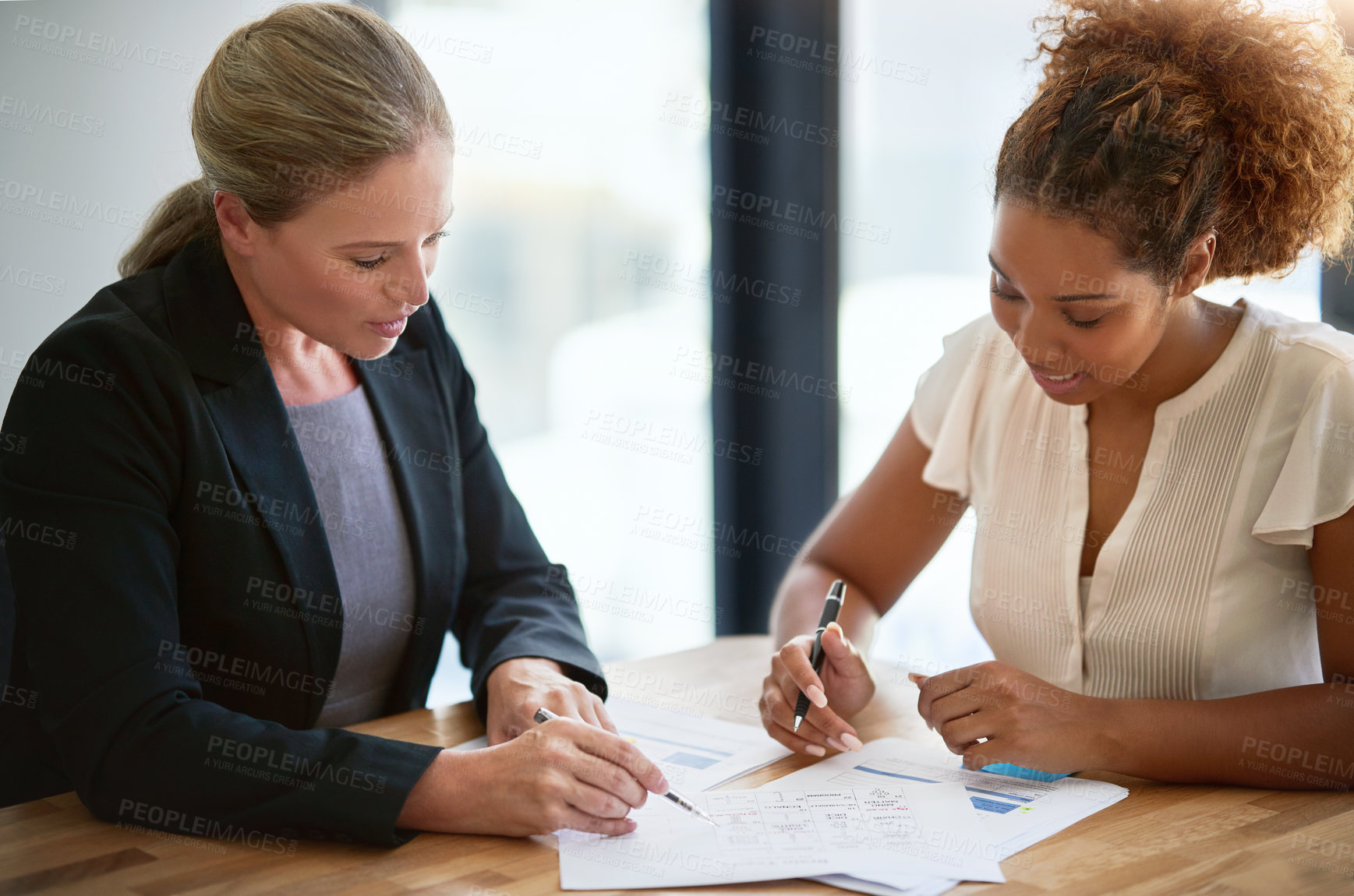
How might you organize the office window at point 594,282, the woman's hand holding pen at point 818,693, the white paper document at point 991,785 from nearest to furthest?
the white paper document at point 991,785 < the woman's hand holding pen at point 818,693 < the office window at point 594,282

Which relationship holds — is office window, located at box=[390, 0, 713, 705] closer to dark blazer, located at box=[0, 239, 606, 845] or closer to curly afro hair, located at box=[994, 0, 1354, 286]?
dark blazer, located at box=[0, 239, 606, 845]

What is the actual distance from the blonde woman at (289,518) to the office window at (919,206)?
166 cm

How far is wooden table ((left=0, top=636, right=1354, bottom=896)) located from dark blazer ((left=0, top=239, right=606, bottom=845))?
0.04 metres

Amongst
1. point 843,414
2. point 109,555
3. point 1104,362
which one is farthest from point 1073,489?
point 843,414

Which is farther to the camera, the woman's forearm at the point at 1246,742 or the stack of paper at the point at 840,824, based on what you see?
the woman's forearm at the point at 1246,742

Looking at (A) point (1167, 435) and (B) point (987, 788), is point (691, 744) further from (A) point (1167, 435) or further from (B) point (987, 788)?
(A) point (1167, 435)

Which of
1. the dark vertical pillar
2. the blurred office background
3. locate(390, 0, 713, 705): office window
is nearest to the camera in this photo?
the blurred office background

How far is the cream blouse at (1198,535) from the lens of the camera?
144cm

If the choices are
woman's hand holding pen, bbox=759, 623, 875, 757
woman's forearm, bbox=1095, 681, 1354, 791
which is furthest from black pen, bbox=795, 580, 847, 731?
woman's forearm, bbox=1095, 681, 1354, 791

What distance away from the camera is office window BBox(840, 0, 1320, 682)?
9.91 feet

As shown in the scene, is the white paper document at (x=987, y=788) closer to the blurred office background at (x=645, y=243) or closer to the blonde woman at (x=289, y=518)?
the blonde woman at (x=289, y=518)

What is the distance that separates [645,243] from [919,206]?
3.01 ft

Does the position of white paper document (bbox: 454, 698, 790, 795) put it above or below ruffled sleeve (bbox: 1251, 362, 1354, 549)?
below

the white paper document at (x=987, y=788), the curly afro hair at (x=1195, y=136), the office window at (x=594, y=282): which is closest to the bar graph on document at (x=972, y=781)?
the white paper document at (x=987, y=788)
